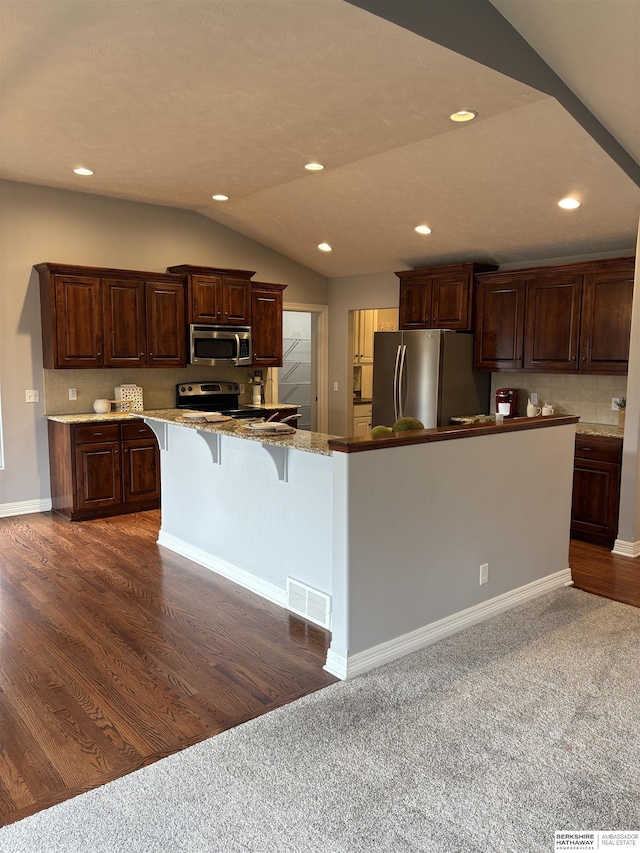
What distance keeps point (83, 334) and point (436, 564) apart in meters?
3.99

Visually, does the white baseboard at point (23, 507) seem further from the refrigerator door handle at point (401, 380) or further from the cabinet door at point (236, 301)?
the refrigerator door handle at point (401, 380)

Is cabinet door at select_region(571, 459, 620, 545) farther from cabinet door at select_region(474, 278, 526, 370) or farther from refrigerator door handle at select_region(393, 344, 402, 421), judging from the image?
refrigerator door handle at select_region(393, 344, 402, 421)

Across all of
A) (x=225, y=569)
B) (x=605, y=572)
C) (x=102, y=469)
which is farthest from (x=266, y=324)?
(x=605, y=572)

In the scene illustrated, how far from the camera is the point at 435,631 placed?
331 cm

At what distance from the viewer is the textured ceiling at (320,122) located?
9.62ft

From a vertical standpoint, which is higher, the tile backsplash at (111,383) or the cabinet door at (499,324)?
the cabinet door at (499,324)

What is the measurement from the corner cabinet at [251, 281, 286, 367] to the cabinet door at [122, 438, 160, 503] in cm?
164

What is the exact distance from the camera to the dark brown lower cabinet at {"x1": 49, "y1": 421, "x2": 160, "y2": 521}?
5.61 metres

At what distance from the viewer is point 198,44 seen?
302 centimetres

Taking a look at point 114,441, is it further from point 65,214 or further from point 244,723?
point 244,723

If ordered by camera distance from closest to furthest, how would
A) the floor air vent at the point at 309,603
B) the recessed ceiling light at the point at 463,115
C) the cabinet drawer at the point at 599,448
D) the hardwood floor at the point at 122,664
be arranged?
the hardwood floor at the point at 122,664 < the floor air vent at the point at 309,603 < the recessed ceiling light at the point at 463,115 < the cabinet drawer at the point at 599,448

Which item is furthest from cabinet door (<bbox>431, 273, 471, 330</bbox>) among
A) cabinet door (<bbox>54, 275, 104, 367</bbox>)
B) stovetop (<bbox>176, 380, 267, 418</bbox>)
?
cabinet door (<bbox>54, 275, 104, 367</bbox>)

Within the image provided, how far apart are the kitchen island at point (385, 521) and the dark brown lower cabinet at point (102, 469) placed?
1335mm

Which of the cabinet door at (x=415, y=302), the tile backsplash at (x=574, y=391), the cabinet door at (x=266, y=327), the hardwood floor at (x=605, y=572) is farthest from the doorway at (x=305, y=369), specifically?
the hardwood floor at (x=605, y=572)
